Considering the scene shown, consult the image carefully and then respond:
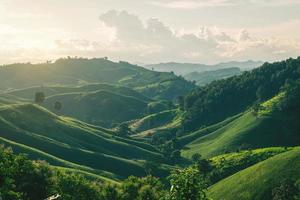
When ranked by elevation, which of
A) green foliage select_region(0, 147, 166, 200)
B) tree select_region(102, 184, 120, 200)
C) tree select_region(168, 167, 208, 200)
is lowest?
tree select_region(102, 184, 120, 200)

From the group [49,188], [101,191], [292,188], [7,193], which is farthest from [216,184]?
[7,193]

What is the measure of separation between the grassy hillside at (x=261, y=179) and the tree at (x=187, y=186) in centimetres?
11070

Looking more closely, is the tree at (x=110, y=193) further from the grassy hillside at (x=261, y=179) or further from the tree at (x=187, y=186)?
the tree at (x=187, y=186)

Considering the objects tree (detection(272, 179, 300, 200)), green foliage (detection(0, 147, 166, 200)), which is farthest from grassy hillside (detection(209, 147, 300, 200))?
green foliage (detection(0, 147, 166, 200))

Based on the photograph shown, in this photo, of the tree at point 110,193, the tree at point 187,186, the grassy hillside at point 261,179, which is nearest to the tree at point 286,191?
the grassy hillside at point 261,179

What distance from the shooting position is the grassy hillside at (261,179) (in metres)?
160

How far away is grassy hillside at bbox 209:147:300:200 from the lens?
160 m

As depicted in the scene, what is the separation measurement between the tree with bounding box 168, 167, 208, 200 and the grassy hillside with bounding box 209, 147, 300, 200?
110703 mm

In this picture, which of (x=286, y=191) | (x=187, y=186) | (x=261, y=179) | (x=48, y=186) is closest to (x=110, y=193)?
(x=48, y=186)

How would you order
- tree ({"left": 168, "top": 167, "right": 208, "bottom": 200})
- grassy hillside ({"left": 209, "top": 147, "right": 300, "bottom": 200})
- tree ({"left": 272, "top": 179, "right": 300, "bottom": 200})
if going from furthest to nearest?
grassy hillside ({"left": 209, "top": 147, "right": 300, "bottom": 200}) < tree ({"left": 272, "top": 179, "right": 300, "bottom": 200}) < tree ({"left": 168, "top": 167, "right": 208, "bottom": 200})

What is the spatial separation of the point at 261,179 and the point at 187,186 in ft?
404

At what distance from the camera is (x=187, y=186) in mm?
50625

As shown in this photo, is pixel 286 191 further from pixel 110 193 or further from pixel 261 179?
pixel 110 193

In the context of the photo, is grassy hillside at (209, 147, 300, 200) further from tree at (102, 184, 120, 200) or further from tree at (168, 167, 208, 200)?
tree at (168, 167, 208, 200)
